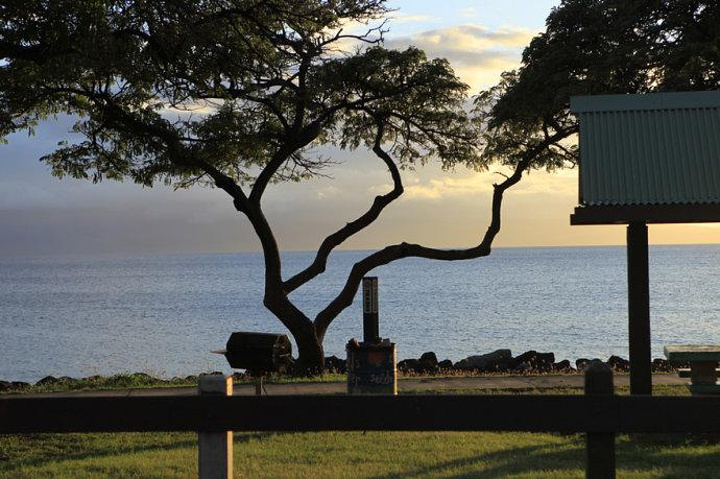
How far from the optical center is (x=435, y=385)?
17.2m

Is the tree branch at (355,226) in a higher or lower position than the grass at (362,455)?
higher

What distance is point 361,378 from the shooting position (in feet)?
39.4

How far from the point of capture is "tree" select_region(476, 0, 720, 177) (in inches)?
836

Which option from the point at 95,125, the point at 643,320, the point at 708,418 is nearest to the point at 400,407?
the point at 708,418

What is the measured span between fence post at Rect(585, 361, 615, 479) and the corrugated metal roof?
5.60m

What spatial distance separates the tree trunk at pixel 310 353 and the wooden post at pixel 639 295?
1178cm

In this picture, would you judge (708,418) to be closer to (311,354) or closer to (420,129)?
(311,354)

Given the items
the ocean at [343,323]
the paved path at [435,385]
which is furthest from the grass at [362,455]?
the ocean at [343,323]

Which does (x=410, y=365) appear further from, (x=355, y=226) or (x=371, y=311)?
(x=371, y=311)

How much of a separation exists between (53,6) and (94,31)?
69 centimetres

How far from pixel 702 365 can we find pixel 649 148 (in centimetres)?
312

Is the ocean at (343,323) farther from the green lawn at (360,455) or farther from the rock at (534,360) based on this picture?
the green lawn at (360,455)

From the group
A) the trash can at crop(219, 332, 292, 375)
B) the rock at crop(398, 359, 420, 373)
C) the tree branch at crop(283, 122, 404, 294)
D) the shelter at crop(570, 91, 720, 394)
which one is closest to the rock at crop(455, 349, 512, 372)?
the rock at crop(398, 359, 420, 373)

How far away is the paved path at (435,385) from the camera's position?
16672 mm
